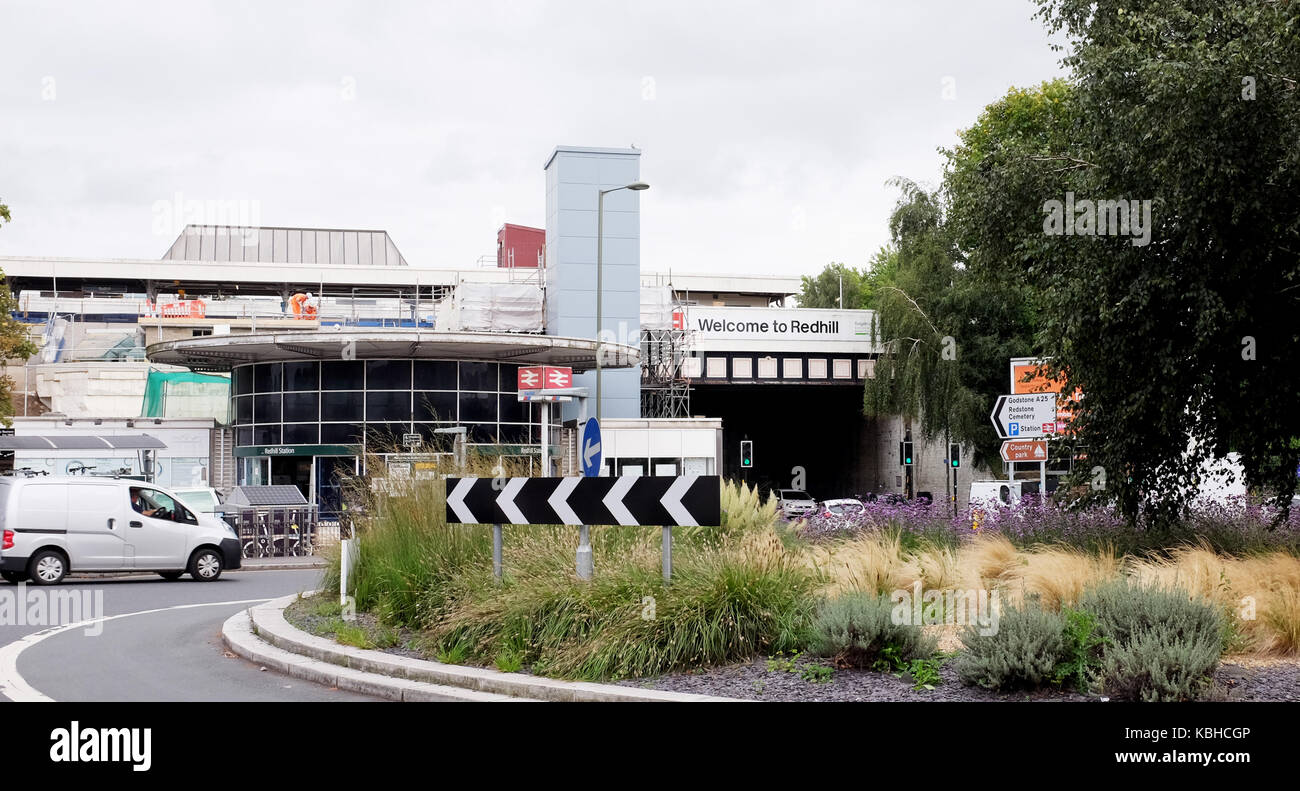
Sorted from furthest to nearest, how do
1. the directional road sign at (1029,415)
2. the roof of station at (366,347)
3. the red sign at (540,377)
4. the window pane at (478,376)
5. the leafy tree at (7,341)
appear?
the red sign at (540,377) < the window pane at (478,376) < the roof of station at (366,347) < the leafy tree at (7,341) < the directional road sign at (1029,415)

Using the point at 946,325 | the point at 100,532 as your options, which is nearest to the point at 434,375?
the point at 100,532

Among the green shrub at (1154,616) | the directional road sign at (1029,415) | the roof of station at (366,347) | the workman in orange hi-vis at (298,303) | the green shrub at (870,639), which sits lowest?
Answer: the green shrub at (870,639)

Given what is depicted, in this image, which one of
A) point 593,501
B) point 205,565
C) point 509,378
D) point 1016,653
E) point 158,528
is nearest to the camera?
point 1016,653

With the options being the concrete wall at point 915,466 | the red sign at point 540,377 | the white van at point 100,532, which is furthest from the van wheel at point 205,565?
the concrete wall at point 915,466

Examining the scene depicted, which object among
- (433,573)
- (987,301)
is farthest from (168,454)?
(433,573)

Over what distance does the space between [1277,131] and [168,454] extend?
3653cm

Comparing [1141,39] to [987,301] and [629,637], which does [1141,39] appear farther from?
[987,301]

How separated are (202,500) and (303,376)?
9567 millimetres

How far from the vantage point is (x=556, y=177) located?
4741 centimetres

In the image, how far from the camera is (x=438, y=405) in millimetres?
38750

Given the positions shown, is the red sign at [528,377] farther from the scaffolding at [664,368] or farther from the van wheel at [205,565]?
the van wheel at [205,565]

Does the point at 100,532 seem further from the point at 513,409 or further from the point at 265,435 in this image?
the point at 513,409

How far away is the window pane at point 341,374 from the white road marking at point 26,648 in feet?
64.6

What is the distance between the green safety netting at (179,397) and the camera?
48.5 meters
